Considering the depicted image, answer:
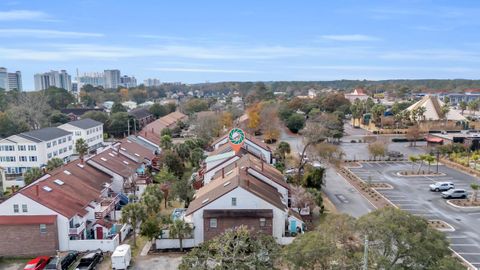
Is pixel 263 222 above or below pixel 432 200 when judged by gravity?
above

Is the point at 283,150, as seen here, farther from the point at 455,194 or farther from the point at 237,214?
the point at 237,214

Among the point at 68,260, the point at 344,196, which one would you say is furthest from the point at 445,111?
the point at 68,260

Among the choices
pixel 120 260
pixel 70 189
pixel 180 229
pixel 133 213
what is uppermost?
pixel 70 189

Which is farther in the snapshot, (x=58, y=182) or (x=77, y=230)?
(x=58, y=182)

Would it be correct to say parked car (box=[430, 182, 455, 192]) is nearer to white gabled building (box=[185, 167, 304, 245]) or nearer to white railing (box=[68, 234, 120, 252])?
white gabled building (box=[185, 167, 304, 245])

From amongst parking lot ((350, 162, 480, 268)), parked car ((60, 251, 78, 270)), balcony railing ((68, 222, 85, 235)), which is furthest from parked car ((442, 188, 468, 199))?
parked car ((60, 251, 78, 270))

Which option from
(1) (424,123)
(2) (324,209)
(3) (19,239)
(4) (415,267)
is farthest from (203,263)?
(1) (424,123)

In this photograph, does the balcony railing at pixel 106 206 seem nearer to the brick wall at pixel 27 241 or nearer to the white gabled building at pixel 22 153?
the brick wall at pixel 27 241
